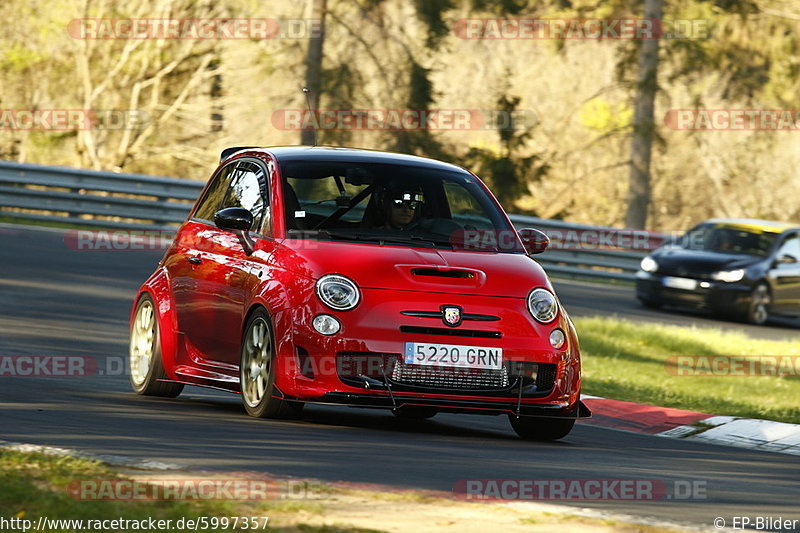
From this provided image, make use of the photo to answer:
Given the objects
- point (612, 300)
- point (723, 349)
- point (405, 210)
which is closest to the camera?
point (405, 210)

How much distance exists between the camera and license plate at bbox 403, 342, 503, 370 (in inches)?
354

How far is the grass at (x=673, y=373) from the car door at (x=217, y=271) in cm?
402

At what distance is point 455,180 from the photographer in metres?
10.6

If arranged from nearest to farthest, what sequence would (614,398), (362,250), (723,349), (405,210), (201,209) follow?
(362,250), (405,210), (201,209), (614,398), (723,349)

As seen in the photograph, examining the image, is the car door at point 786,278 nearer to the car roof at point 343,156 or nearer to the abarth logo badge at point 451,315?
the car roof at point 343,156

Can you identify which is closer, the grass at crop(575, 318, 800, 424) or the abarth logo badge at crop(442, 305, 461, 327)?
the abarth logo badge at crop(442, 305, 461, 327)

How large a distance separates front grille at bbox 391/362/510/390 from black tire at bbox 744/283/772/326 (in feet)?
51.1

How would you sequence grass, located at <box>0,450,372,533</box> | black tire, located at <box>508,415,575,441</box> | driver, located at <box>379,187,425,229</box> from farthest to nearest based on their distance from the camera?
driver, located at <box>379,187,425,229</box> → black tire, located at <box>508,415,575,441</box> → grass, located at <box>0,450,372,533</box>

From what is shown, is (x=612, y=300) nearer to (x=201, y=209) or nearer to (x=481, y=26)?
(x=201, y=209)

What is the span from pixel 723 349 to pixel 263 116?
21034mm

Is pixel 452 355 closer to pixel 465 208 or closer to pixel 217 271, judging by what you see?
pixel 465 208

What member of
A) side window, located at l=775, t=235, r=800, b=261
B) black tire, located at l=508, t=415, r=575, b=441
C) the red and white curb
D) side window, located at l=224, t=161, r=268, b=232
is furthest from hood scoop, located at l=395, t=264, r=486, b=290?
side window, located at l=775, t=235, r=800, b=261

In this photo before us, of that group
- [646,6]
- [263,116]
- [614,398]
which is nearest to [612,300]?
[614,398]

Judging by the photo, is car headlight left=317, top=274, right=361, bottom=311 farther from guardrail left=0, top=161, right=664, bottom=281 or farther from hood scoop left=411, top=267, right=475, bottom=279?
guardrail left=0, top=161, right=664, bottom=281
